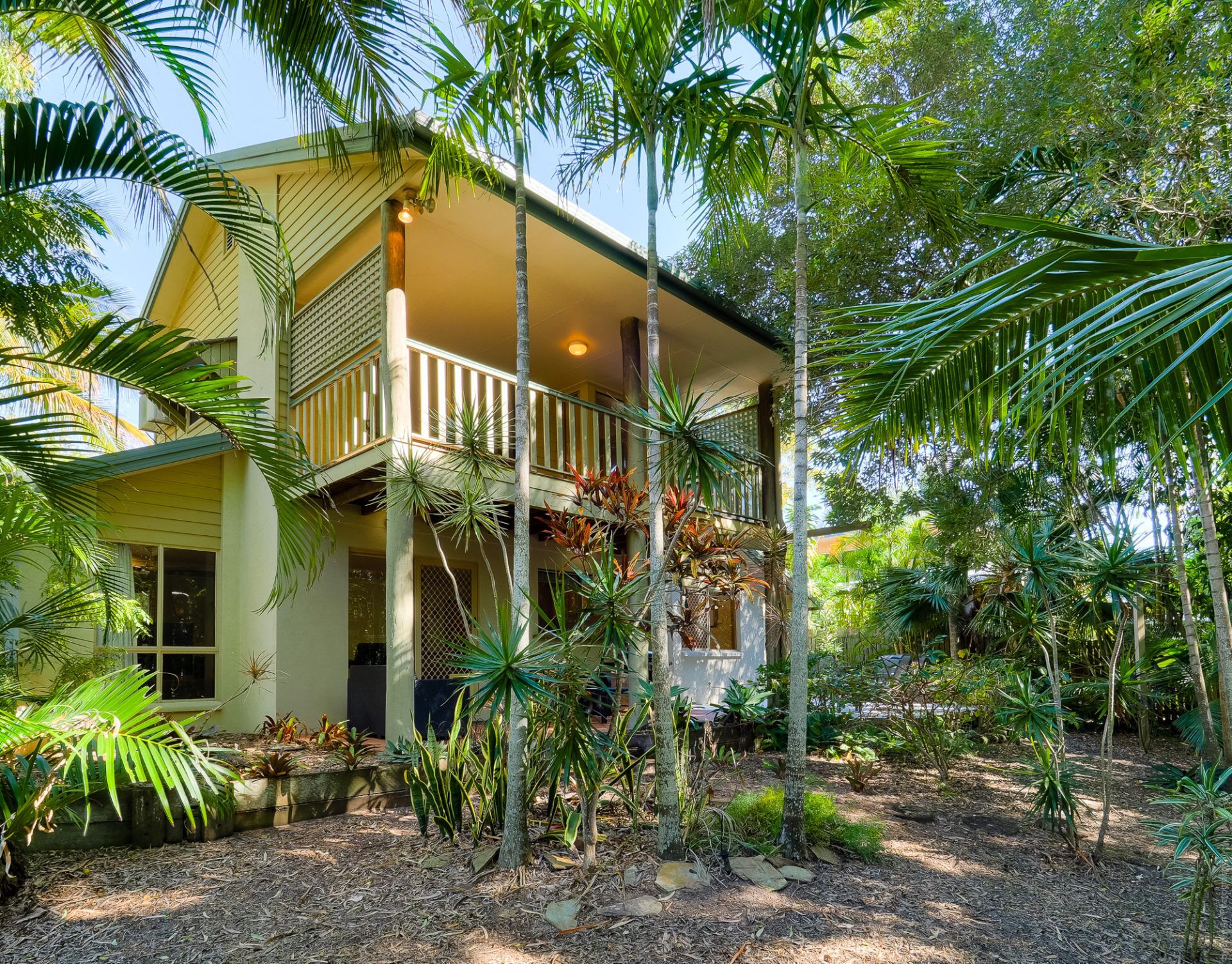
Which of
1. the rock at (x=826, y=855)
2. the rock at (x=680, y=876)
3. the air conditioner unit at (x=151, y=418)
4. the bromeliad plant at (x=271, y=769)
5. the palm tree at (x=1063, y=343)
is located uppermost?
the air conditioner unit at (x=151, y=418)

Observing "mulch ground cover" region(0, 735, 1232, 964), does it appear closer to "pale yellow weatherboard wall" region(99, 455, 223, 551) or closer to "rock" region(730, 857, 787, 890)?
"rock" region(730, 857, 787, 890)

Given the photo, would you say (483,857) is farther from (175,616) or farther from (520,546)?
(175,616)

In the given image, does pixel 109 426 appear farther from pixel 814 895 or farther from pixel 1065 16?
pixel 1065 16

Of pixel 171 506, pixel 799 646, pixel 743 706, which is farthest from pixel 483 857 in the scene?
pixel 171 506

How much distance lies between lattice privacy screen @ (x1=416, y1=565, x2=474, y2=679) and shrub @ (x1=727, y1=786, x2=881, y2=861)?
5514 mm

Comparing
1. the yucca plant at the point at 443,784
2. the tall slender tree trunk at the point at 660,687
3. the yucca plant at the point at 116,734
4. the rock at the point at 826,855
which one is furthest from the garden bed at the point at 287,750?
the rock at the point at 826,855

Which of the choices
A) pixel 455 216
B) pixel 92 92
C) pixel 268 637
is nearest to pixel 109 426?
pixel 268 637

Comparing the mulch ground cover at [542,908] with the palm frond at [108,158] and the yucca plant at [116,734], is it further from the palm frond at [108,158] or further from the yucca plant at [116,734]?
the palm frond at [108,158]

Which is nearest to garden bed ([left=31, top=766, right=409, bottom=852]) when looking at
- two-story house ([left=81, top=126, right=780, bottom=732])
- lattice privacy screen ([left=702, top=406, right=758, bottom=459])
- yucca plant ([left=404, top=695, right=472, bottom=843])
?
two-story house ([left=81, top=126, right=780, bottom=732])

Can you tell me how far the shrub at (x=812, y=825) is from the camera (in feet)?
16.2

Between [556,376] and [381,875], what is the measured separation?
847 centimetres

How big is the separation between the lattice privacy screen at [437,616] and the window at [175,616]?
95.4 inches

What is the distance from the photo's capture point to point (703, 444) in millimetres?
4348

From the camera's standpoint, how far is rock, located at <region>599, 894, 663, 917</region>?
3898 mm
